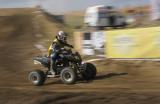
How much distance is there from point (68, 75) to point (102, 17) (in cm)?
1792

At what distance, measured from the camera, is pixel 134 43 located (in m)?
18.7

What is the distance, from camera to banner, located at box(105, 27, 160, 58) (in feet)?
59.3

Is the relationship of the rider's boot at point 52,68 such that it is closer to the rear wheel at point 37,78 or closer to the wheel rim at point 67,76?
the rear wheel at point 37,78

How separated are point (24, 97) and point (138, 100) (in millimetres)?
2822

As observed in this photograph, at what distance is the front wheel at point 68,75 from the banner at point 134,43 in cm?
402

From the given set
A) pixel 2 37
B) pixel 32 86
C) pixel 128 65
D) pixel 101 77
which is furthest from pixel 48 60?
pixel 2 37

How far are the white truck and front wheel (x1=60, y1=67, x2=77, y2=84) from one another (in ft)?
56.3

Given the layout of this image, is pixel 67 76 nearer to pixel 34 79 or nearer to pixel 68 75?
pixel 68 75

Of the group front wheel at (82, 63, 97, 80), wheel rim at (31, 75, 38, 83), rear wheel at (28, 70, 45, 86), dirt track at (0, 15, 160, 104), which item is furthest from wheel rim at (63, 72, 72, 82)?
wheel rim at (31, 75, 38, 83)

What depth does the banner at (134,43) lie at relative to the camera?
18066 millimetres

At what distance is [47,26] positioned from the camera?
35.1 meters

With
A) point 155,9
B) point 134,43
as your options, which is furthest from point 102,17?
point 134,43

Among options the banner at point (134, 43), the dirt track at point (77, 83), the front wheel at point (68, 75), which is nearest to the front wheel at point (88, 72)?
the dirt track at point (77, 83)

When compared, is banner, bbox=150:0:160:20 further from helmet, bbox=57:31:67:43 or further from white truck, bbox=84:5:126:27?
helmet, bbox=57:31:67:43
